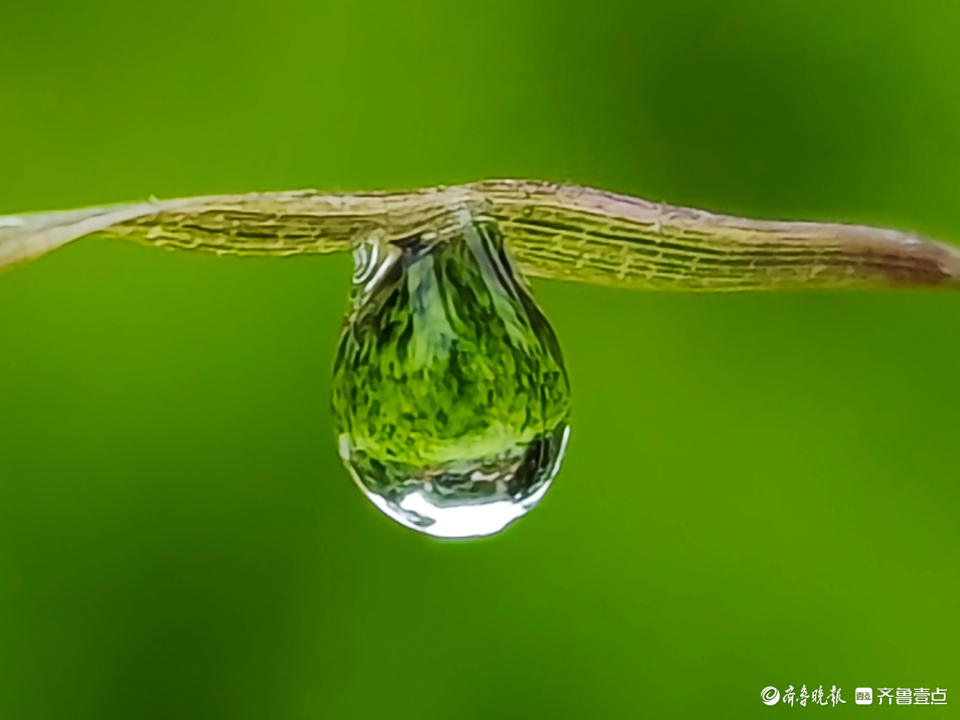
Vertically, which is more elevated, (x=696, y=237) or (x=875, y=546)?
(x=696, y=237)

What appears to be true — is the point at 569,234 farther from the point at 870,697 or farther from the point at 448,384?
the point at 870,697

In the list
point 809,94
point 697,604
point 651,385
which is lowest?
point 697,604

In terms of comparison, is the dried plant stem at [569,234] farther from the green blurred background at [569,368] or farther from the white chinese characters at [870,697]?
the white chinese characters at [870,697]

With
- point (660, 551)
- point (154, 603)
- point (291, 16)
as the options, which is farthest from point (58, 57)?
point (660, 551)

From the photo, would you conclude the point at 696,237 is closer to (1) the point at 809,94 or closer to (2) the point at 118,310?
(1) the point at 809,94

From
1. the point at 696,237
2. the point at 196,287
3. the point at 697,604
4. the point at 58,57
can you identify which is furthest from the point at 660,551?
the point at 58,57

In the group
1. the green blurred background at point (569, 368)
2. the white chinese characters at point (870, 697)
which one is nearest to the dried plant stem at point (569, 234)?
the green blurred background at point (569, 368)
